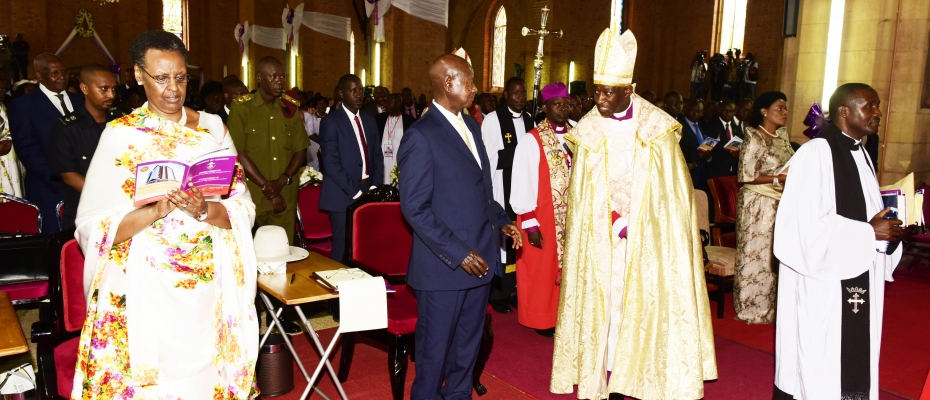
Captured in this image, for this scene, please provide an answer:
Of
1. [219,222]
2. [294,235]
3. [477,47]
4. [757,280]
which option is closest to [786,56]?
[757,280]

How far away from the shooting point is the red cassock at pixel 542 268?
5.15 metres

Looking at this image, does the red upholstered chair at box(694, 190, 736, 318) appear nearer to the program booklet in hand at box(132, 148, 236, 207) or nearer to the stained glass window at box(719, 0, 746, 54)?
the program booklet in hand at box(132, 148, 236, 207)

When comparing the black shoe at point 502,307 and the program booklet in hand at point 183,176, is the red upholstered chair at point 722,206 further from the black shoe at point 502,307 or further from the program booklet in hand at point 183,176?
the program booklet in hand at point 183,176

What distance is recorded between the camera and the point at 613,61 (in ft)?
12.0

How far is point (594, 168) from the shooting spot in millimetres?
3951

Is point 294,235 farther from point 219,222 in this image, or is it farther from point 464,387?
point 219,222

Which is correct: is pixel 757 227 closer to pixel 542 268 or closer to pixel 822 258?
pixel 542 268

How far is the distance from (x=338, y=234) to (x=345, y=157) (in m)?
0.68

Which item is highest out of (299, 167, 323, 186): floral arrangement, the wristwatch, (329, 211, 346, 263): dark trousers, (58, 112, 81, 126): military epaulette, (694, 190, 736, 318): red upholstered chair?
(58, 112, 81, 126): military epaulette

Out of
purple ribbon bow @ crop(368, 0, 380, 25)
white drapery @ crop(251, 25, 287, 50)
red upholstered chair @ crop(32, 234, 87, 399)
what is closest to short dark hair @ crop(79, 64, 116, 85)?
red upholstered chair @ crop(32, 234, 87, 399)

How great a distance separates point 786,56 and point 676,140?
576cm

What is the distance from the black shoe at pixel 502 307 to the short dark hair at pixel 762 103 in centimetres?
268

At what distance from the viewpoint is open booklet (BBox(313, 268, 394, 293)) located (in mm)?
3370

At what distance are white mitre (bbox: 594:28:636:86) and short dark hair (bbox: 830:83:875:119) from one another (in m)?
1.08
